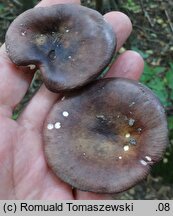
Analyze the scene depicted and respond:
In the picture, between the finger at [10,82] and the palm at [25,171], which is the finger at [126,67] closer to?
the finger at [10,82]

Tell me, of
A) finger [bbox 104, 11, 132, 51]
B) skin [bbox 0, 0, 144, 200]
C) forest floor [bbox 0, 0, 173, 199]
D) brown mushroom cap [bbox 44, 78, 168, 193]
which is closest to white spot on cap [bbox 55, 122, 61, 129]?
brown mushroom cap [bbox 44, 78, 168, 193]

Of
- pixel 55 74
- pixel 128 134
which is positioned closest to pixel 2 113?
pixel 55 74

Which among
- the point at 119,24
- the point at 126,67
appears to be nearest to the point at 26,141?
the point at 126,67

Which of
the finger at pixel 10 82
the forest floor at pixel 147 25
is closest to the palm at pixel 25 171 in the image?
the finger at pixel 10 82

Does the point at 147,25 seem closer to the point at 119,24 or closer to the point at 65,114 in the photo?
the point at 119,24

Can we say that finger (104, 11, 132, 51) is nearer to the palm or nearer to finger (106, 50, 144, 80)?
finger (106, 50, 144, 80)

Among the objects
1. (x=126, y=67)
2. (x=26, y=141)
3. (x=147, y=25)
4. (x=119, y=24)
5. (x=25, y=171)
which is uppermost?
(x=119, y=24)
